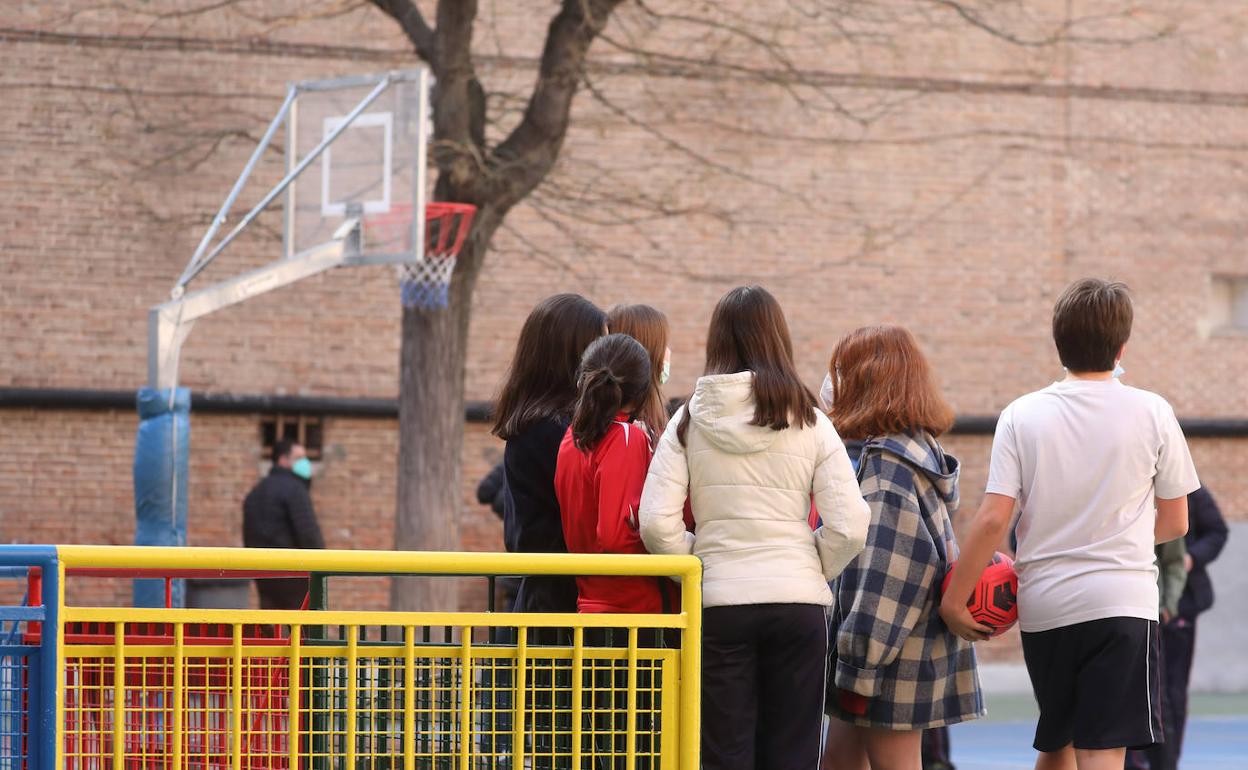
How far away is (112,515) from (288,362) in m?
1.96

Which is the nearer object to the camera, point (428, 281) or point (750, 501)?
point (750, 501)

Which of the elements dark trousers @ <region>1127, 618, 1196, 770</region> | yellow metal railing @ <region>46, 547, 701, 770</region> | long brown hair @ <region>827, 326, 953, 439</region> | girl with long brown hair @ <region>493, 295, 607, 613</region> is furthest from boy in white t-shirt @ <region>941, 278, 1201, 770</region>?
dark trousers @ <region>1127, 618, 1196, 770</region>

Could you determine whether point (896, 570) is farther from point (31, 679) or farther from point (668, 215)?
point (668, 215)

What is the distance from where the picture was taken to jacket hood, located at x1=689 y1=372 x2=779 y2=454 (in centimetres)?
422

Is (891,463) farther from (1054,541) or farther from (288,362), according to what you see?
(288,362)

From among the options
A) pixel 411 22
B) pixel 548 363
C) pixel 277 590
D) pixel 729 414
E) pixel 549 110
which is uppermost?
pixel 411 22

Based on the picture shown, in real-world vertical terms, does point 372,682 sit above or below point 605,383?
below

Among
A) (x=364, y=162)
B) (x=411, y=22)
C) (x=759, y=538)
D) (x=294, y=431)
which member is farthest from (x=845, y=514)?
(x=294, y=431)

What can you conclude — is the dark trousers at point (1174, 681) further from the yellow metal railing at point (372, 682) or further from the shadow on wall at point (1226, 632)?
the shadow on wall at point (1226, 632)

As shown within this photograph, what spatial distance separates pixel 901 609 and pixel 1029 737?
273 inches

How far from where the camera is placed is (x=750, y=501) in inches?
166

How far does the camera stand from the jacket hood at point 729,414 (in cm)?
422

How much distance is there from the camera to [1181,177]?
48.1ft

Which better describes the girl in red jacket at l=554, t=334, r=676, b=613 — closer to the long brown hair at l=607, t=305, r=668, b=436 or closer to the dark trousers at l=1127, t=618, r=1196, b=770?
the long brown hair at l=607, t=305, r=668, b=436
